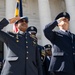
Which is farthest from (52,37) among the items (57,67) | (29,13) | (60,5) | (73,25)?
A: (60,5)

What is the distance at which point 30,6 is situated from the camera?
21.6 meters

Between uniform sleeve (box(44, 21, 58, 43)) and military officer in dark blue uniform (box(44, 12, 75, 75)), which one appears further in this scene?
uniform sleeve (box(44, 21, 58, 43))

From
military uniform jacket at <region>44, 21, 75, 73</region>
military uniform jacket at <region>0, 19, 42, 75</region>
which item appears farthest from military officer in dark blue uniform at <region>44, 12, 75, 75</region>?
military uniform jacket at <region>0, 19, 42, 75</region>

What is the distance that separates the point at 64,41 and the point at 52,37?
0.28 m

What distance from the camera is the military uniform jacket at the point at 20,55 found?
4.52 m

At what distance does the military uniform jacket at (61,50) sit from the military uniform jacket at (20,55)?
37 cm

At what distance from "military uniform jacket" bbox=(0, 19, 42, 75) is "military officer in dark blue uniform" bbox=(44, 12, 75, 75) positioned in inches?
14.7

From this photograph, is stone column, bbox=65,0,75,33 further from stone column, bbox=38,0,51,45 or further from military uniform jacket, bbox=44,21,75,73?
military uniform jacket, bbox=44,21,75,73

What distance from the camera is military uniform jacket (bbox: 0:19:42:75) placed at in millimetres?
4523

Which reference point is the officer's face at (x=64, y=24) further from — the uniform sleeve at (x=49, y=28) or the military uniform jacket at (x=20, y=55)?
the military uniform jacket at (x=20, y=55)

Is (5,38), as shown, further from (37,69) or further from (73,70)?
(73,70)

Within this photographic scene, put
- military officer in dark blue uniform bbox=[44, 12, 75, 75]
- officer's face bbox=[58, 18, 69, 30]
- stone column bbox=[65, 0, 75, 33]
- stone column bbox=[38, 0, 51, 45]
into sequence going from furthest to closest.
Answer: stone column bbox=[38, 0, 51, 45] < stone column bbox=[65, 0, 75, 33] < officer's face bbox=[58, 18, 69, 30] < military officer in dark blue uniform bbox=[44, 12, 75, 75]

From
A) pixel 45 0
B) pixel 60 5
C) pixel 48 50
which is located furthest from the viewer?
pixel 60 5

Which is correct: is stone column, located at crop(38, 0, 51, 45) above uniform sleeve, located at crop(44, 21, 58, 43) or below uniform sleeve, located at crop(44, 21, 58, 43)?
above
